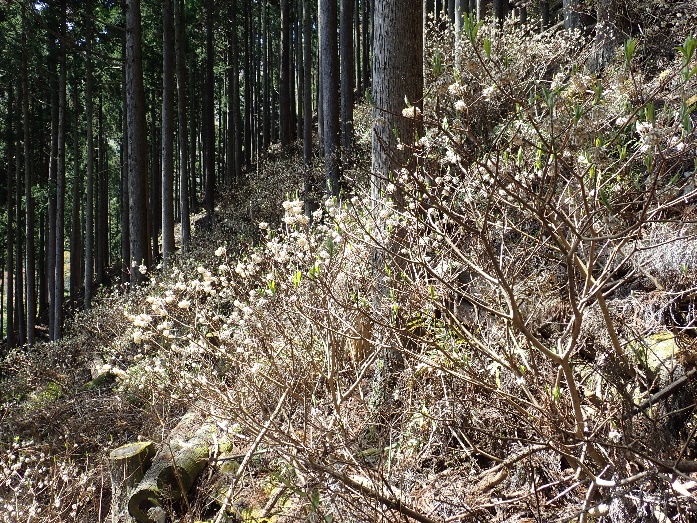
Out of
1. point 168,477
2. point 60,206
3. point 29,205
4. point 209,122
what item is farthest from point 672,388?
point 29,205

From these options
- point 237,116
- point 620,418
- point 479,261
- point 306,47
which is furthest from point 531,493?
point 237,116

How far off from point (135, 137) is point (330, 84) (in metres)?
3.97

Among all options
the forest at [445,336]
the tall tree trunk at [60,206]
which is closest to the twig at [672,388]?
the forest at [445,336]

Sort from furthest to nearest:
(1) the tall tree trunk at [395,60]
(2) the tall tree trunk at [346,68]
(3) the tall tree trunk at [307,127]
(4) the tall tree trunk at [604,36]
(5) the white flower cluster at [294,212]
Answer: (2) the tall tree trunk at [346,68] < (3) the tall tree trunk at [307,127] < (4) the tall tree trunk at [604,36] < (1) the tall tree trunk at [395,60] < (5) the white flower cluster at [294,212]

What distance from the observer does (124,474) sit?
5.04m

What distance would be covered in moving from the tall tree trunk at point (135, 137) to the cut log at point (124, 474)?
624cm

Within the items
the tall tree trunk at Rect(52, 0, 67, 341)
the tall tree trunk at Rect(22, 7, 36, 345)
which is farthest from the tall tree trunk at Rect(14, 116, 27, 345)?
the tall tree trunk at Rect(52, 0, 67, 341)

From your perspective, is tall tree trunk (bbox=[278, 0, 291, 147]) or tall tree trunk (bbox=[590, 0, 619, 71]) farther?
tall tree trunk (bbox=[278, 0, 291, 147])

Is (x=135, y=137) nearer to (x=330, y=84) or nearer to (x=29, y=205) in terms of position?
(x=330, y=84)

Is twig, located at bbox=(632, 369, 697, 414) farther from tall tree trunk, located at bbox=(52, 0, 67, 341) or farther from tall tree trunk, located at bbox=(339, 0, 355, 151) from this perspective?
tall tree trunk, located at bbox=(52, 0, 67, 341)

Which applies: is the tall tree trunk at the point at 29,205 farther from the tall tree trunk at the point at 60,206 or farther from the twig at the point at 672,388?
the twig at the point at 672,388

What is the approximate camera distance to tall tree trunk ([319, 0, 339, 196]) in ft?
35.3

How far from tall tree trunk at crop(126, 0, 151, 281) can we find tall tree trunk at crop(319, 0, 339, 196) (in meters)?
3.61

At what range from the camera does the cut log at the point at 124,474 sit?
197 inches
